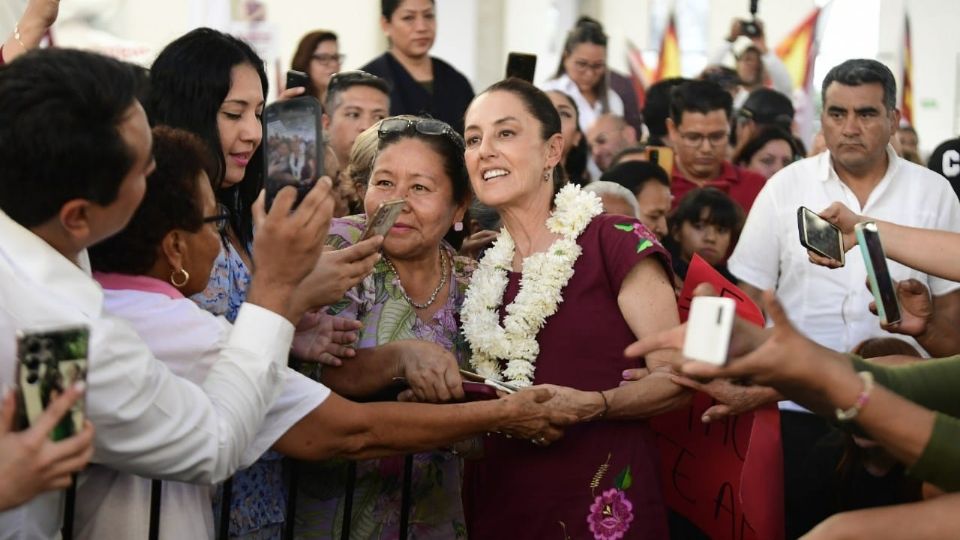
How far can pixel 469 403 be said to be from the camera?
3.10 m

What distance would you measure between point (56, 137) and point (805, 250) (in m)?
3.84

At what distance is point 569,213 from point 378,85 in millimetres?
2340

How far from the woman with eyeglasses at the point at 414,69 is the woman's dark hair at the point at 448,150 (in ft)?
9.19

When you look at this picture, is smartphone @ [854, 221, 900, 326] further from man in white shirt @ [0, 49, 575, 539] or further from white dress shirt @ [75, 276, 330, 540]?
white dress shirt @ [75, 276, 330, 540]

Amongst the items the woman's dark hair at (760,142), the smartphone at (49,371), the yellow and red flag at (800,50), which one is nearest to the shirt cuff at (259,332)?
the smartphone at (49,371)

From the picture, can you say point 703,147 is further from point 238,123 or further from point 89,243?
point 89,243

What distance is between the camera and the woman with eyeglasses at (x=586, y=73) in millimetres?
8438

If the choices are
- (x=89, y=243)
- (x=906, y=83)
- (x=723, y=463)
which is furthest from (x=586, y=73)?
(x=906, y=83)

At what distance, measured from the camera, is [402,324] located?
348cm

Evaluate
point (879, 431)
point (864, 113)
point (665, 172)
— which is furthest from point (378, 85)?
point (879, 431)

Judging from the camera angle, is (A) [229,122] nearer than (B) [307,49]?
Yes

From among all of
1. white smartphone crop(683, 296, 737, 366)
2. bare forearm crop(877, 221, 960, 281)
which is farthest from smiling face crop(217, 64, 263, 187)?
bare forearm crop(877, 221, 960, 281)

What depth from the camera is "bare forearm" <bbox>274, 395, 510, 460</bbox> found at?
2.81m

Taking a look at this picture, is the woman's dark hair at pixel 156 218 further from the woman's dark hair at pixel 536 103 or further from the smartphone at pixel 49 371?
the woman's dark hair at pixel 536 103
